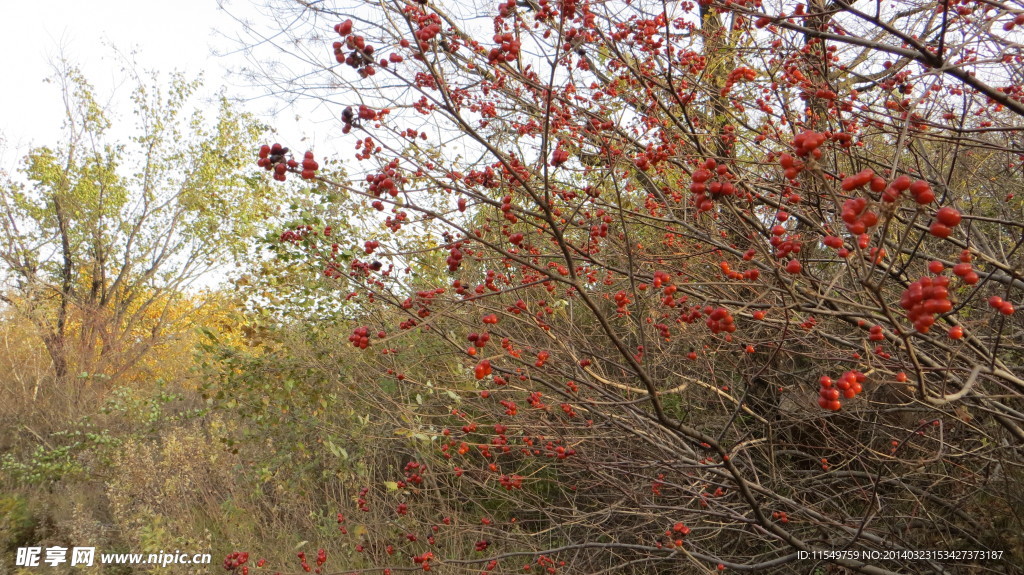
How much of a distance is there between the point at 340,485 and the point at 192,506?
5.66ft

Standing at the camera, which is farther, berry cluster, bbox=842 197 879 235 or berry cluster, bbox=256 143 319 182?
berry cluster, bbox=256 143 319 182

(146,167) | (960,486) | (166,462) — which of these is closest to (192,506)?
(166,462)

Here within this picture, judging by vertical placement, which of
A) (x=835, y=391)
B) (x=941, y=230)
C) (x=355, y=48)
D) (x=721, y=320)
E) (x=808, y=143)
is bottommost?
(x=835, y=391)

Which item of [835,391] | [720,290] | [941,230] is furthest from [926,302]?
[720,290]

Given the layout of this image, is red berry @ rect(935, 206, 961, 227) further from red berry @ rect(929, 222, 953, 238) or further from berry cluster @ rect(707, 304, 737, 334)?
berry cluster @ rect(707, 304, 737, 334)

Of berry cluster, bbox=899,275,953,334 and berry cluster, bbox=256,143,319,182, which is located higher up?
berry cluster, bbox=256,143,319,182

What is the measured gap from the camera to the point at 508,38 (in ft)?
6.08

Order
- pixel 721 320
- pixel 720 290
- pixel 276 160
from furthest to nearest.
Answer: pixel 720 290, pixel 276 160, pixel 721 320

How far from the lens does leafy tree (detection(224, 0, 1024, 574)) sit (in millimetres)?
1715

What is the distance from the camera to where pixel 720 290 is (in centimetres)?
250

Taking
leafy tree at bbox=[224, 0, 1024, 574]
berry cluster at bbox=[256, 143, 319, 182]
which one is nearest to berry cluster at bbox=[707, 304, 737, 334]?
leafy tree at bbox=[224, 0, 1024, 574]

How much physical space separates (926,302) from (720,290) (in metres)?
1.44

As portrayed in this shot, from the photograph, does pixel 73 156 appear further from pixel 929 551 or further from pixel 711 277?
pixel 929 551

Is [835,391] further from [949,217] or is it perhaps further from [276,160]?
[276,160]
